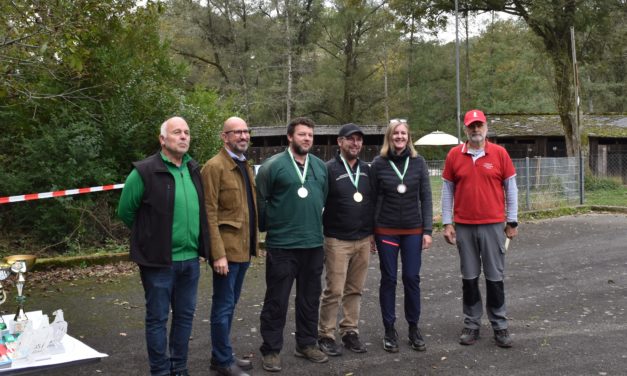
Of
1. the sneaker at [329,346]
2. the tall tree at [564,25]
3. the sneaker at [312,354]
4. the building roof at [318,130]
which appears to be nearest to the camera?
the sneaker at [312,354]

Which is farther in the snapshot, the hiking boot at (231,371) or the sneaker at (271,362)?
the sneaker at (271,362)

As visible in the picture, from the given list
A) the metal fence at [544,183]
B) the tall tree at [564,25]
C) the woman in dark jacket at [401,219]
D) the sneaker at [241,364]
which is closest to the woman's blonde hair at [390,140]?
the woman in dark jacket at [401,219]

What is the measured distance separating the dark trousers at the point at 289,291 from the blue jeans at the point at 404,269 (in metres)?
0.63

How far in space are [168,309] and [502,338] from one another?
9.72 ft

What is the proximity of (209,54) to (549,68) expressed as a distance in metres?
22.2

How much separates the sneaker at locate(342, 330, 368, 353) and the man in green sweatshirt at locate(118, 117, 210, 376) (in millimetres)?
1507

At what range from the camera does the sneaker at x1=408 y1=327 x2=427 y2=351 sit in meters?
5.39

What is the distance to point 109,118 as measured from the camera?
35.8 feet

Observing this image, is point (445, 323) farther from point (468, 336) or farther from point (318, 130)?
point (318, 130)

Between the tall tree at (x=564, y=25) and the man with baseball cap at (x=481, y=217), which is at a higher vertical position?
the tall tree at (x=564, y=25)

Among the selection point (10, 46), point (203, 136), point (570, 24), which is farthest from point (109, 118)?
point (570, 24)

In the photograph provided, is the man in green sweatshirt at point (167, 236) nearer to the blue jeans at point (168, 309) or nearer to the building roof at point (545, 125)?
the blue jeans at point (168, 309)

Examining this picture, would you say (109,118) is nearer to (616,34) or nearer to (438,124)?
(616,34)

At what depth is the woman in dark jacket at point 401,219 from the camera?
17.7ft
